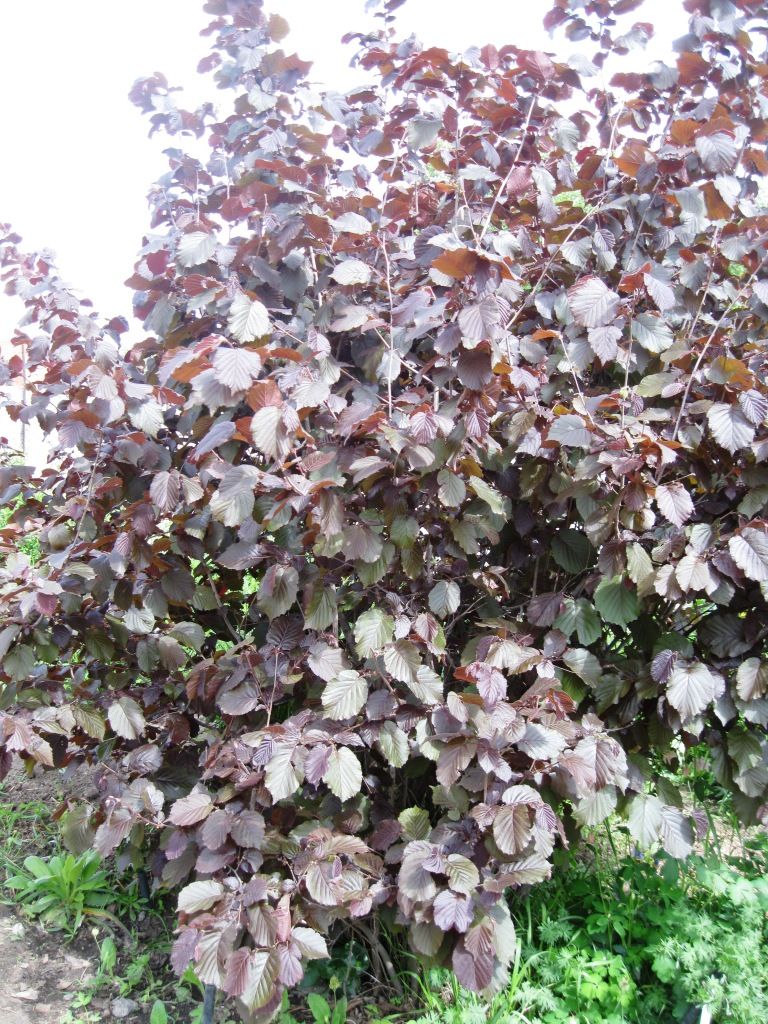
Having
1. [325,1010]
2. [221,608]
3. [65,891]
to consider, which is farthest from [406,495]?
[65,891]

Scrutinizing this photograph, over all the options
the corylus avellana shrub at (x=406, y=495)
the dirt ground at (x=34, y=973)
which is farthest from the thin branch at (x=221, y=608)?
the dirt ground at (x=34, y=973)

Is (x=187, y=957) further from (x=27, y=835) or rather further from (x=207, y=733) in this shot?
(x=27, y=835)

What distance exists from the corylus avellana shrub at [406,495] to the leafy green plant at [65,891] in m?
0.32

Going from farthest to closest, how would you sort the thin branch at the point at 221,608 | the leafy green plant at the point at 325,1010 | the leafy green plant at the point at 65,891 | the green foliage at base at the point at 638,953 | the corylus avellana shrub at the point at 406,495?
1. the leafy green plant at the point at 65,891
2. the thin branch at the point at 221,608
3. the leafy green plant at the point at 325,1010
4. the green foliage at base at the point at 638,953
5. the corylus avellana shrub at the point at 406,495

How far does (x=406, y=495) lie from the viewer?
1774mm

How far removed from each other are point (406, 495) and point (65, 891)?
6.09 ft

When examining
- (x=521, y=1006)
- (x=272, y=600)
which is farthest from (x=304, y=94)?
(x=521, y=1006)

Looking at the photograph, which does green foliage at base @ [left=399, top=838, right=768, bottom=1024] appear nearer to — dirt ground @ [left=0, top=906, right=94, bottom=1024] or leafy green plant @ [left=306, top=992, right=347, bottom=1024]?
leafy green plant @ [left=306, top=992, right=347, bottom=1024]

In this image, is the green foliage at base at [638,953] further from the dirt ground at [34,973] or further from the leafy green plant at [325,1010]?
the dirt ground at [34,973]

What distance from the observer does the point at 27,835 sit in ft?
9.83

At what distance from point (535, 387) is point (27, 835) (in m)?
2.55

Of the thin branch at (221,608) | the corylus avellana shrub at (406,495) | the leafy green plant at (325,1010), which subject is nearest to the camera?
the corylus avellana shrub at (406,495)

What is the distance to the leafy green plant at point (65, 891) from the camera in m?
2.55

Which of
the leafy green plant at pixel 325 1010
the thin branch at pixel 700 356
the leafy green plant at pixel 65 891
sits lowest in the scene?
the leafy green plant at pixel 65 891
